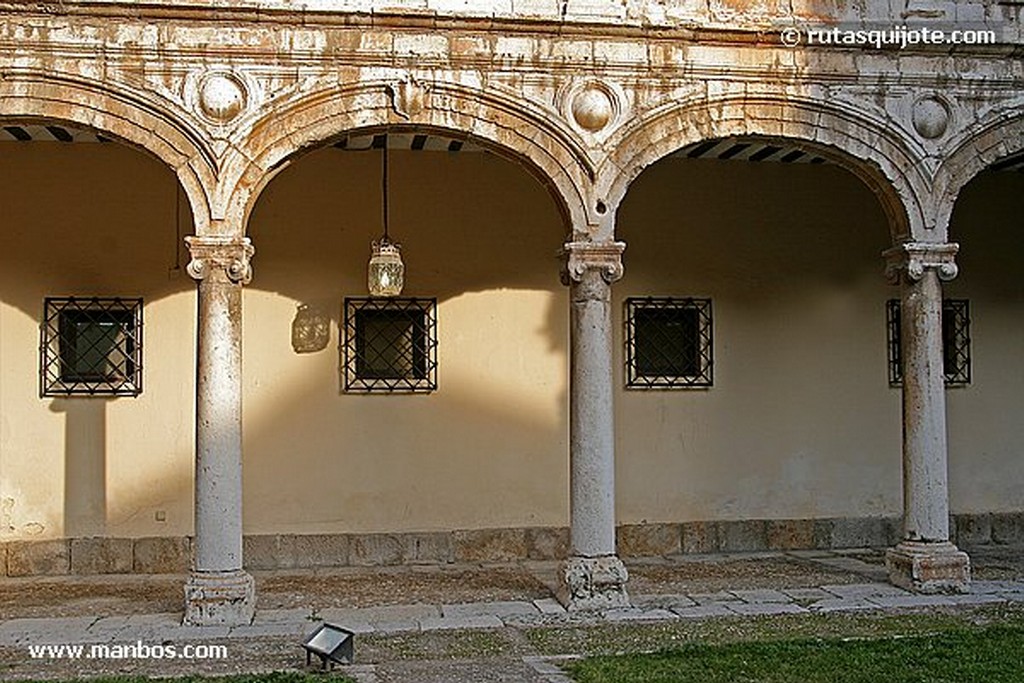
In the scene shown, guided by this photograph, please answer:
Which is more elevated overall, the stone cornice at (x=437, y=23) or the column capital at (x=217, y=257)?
the stone cornice at (x=437, y=23)

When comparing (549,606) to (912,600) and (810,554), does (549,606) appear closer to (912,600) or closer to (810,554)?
(912,600)

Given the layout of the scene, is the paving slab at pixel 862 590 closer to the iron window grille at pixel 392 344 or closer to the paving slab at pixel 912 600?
the paving slab at pixel 912 600

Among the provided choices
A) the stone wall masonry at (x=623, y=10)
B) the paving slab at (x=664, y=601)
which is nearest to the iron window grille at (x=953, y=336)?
the stone wall masonry at (x=623, y=10)

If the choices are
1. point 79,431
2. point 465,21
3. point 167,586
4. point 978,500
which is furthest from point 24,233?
point 978,500

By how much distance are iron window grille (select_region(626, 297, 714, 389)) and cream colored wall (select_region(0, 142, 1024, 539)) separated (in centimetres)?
11

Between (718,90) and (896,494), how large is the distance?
4615mm

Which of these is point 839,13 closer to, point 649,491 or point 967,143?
point 967,143

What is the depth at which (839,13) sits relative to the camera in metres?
8.96

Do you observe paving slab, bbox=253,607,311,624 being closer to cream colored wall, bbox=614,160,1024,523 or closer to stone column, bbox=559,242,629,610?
stone column, bbox=559,242,629,610

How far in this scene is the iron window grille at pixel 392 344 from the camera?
34.4 feet

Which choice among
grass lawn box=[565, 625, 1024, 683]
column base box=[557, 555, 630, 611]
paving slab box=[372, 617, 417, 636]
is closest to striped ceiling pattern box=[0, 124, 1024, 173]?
column base box=[557, 555, 630, 611]

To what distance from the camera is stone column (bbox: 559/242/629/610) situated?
8.39m

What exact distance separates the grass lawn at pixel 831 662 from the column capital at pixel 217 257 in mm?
3504

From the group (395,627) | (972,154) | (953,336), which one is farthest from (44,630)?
(953,336)
